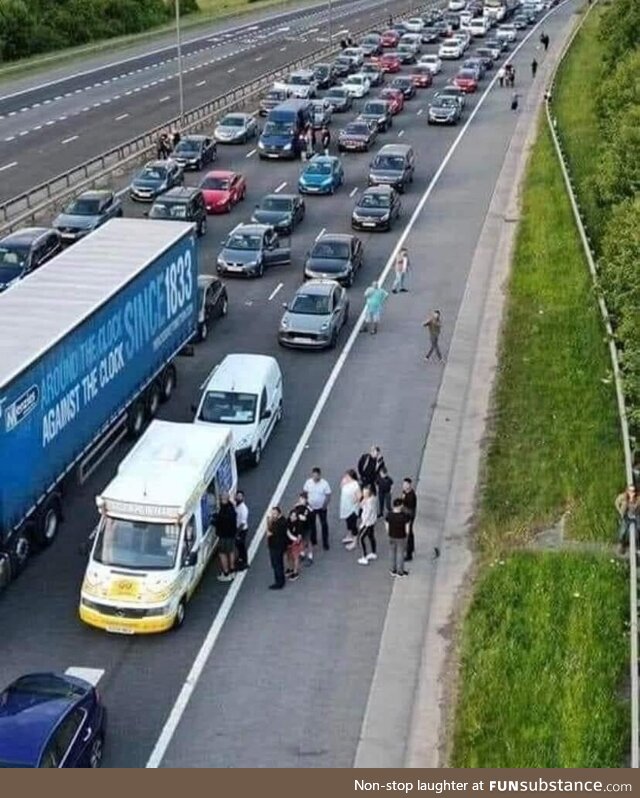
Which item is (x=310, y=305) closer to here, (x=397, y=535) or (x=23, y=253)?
(x=23, y=253)

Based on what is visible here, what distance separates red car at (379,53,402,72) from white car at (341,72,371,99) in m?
8.46

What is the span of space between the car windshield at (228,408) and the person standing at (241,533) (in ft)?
14.1

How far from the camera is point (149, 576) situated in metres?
21.0

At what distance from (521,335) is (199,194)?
1524 cm

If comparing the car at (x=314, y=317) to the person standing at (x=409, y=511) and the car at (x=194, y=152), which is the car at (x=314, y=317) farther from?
the car at (x=194, y=152)

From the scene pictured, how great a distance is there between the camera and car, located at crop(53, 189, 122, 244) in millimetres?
43938

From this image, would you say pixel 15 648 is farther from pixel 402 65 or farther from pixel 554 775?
pixel 402 65

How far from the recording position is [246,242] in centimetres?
4209

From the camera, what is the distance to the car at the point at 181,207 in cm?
4503

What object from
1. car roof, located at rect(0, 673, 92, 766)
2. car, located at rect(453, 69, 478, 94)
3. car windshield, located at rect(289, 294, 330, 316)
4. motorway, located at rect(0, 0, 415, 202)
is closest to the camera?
car roof, located at rect(0, 673, 92, 766)

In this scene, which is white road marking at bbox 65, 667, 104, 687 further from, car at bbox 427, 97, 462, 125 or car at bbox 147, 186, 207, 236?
car at bbox 427, 97, 462, 125

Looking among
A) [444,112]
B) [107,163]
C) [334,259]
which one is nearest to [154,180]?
[107,163]

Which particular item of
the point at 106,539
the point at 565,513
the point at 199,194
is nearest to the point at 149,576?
the point at 106,539

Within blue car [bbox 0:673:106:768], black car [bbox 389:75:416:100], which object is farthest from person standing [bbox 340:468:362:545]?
black car [bbox 389:75:416:100]
